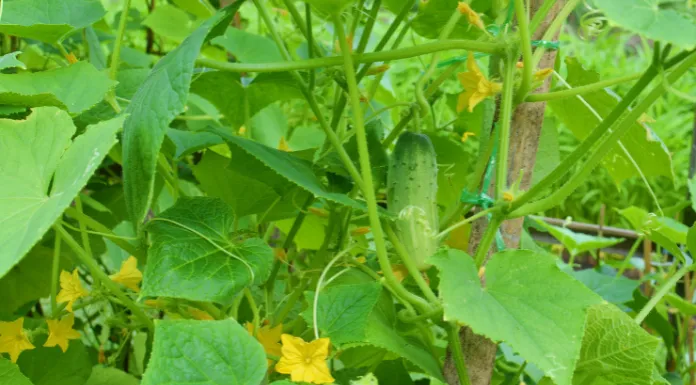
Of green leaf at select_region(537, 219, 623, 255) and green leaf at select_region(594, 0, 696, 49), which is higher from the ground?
green leaf at select_region(594, 0, 696, 49)

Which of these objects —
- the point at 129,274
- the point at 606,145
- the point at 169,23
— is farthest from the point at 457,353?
the point at 169,23

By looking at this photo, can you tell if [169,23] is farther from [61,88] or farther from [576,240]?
[576,240]

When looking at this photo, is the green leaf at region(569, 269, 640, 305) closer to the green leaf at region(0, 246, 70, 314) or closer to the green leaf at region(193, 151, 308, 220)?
the green leaf at region(193, 151, 308, 220)

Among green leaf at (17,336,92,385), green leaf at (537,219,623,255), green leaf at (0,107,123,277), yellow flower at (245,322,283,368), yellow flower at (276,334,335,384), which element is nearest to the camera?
green leaf at (0,107,123,277)

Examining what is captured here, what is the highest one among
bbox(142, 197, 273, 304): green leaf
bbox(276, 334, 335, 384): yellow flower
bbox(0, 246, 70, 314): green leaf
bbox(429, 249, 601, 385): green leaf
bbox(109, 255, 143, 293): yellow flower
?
bbox(429, 249, 601, 385): green leaf

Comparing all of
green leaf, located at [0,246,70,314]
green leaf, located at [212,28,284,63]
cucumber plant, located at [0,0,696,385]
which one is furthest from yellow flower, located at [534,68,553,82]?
green leaf, located at [0,246,70,314]

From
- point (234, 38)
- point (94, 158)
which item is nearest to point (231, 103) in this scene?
point (234, 38)

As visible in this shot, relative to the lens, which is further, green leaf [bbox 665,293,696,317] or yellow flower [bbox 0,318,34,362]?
green leaf [bbox 665,293,696,317]
